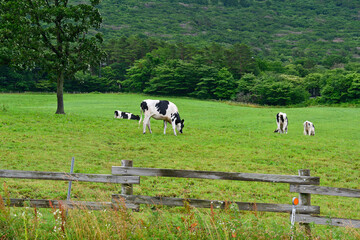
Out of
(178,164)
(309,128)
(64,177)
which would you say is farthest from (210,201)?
(309,128)

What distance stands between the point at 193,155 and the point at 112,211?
1027 cm

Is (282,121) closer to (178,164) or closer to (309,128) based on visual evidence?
(309,128)

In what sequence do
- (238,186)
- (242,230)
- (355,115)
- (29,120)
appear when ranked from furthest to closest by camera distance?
1. (355,115)
2. (29,120)
3. (238,186)
4. (242,230)

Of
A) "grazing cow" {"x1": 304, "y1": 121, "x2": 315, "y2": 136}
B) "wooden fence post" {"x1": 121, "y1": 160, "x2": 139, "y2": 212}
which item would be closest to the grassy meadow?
"wooden fence post" {"x1": 121, "y1": 160, "x2": 139, "y2": 212}

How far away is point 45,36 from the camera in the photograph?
2861 centimetres

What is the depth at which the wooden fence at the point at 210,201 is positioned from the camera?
6.62 m

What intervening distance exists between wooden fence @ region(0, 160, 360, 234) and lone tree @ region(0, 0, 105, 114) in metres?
23.1

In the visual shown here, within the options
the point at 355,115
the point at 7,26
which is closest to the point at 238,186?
the point at 7,26

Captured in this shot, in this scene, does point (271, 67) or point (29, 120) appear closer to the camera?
point (29, 120)

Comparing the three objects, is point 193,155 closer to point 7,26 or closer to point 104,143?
point 104,143

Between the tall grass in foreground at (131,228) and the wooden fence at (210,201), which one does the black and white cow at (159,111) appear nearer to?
the wooden fence at (210,201)

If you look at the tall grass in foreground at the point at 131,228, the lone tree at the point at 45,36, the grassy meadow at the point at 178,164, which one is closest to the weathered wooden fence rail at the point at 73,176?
the grassy meadow at the point at 178,164

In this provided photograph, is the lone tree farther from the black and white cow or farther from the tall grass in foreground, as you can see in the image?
the tall grass in foreground

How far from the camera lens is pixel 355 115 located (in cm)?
4384
